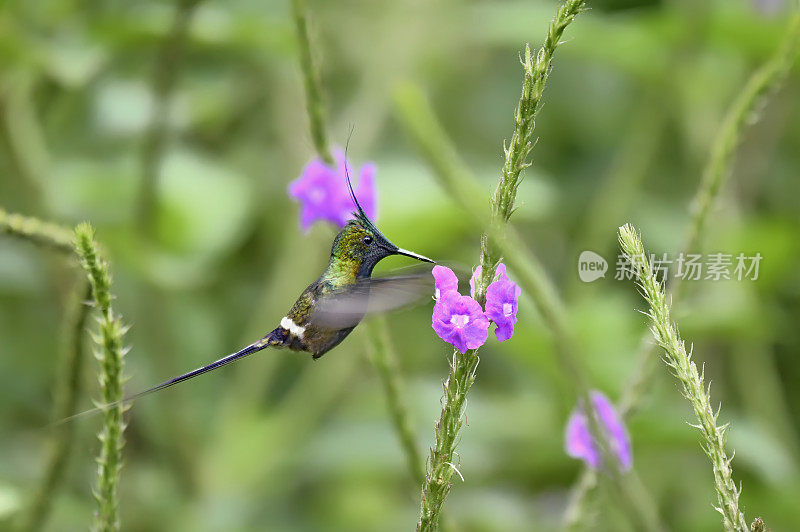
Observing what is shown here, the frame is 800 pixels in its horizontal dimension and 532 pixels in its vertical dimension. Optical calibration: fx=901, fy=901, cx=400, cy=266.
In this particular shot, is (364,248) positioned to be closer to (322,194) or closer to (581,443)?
(322,194)

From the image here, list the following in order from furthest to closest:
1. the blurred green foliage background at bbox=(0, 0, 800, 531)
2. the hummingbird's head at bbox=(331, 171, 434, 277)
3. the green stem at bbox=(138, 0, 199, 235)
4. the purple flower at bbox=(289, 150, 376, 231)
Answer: the blurred green foliage background at bbox=(0, 0, 800, 531)
the green stem at bbox=(138, 0, 199, 235)
the purple flower at bbox=(289, 150, 376, 231)
the hummingbird's head at bbox=(331, 171, 434, 277)

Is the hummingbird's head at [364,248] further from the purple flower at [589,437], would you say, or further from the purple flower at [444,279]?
the purple flower at [589,437]

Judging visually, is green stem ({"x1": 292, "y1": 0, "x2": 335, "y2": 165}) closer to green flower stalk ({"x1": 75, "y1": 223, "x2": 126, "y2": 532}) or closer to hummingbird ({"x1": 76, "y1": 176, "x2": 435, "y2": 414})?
hummingbird ({"x1": 76, "y1": 176, "x2": 435, "y2": 414})

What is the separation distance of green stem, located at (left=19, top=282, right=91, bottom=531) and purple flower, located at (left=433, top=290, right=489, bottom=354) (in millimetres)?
470

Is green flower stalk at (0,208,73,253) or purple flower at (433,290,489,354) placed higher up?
green flower stalk at (0,208,73,253)

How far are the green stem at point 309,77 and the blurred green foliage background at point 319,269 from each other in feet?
2.27

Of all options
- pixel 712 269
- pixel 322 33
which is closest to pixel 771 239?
pixel 712 269

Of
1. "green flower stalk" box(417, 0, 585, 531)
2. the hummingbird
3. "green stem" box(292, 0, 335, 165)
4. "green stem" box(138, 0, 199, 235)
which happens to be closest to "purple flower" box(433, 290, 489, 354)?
"green flower stalk" box(417, 0, 585, 531)

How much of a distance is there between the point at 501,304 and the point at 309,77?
1.54 feet

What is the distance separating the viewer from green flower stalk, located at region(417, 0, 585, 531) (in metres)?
0.82

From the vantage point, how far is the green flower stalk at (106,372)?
93cm

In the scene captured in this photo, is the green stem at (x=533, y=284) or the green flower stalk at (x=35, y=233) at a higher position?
the green flower stalk at (x=35, y=233)

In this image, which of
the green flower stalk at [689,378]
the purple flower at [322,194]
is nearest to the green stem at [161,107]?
the purple flower at [322,194]

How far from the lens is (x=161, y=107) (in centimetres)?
197
